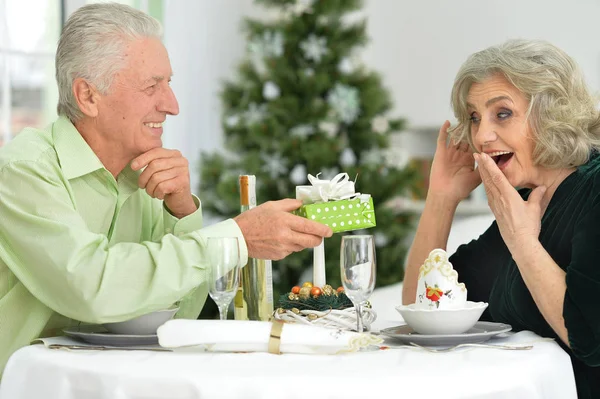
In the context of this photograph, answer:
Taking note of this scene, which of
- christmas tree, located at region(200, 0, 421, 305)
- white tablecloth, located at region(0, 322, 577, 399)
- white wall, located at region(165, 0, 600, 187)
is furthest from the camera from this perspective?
white wall, located at region(165, 0, 600, 187)

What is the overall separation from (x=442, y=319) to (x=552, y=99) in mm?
693

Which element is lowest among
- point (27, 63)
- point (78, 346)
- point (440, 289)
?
point (78, 346)

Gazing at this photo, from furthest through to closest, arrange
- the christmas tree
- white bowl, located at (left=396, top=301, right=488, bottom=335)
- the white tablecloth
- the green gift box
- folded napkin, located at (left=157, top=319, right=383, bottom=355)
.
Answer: the christmas tree, the green gift box, white bowl, located at (left=396, top=301, right=488, bottom=335), folded napkin, located at (left=157, top=319, right=383, bottom=355), the white tablecloth

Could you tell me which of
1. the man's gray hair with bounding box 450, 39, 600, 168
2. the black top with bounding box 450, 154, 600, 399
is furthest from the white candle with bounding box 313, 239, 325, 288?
the man's gray hair with bounding box 450, 39, 600, 168

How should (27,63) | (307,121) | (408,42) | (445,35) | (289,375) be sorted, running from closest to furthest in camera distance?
(289,375), (27,63), (307,121), (445,35), (408,42)

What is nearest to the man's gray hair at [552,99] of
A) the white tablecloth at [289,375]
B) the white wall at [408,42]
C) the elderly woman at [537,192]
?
the elderly woman at [537,192]

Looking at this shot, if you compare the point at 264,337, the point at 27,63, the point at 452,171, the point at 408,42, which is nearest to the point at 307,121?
the point at 408,42

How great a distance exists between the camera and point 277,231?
1773 millimetres

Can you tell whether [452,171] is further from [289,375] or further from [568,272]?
[289,375]

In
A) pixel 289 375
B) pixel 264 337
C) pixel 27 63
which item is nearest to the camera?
pixel 289 375

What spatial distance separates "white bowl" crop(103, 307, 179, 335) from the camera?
1765 millimetres

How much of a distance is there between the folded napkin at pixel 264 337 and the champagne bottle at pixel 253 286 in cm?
30

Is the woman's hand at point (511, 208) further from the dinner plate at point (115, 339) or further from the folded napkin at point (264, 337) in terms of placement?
the dinner plate at point (115, 339)

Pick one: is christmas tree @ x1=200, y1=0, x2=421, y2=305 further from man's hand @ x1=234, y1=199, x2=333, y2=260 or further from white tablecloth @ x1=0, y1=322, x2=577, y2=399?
white tablecloth @ x1=0, y1=322, x2=577, y2=399
